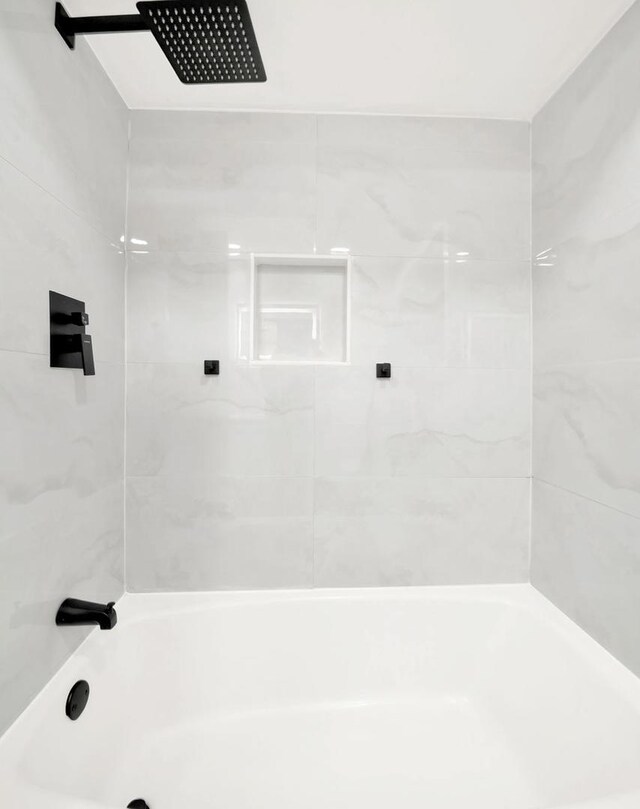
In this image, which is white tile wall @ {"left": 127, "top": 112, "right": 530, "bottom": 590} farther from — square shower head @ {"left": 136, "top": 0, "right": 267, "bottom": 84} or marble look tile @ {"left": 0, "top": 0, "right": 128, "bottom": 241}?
square shower head @ {"left": 136, "top": 0, "right": 267, "bottom": 84}

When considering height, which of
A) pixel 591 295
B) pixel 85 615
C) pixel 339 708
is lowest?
pixel 339 708

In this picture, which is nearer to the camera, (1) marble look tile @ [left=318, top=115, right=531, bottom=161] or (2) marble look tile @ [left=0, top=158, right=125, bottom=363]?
(2) marble look tile @ [left=0, top=158, right=125, bottom=363]

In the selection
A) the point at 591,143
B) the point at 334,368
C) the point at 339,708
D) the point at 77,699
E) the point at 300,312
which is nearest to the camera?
the point at 77,699

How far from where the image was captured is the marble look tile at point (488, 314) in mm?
1604

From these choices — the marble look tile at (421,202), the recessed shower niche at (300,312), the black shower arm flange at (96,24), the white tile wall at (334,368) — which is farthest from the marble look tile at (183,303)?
the black shower arm flange at (96,24)

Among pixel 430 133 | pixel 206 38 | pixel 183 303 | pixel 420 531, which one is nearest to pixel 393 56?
pixel 430 133

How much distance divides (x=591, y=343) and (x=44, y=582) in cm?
163

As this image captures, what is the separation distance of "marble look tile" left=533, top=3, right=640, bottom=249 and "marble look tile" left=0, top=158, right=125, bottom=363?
4.89 feet

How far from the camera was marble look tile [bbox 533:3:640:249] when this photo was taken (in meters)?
1.15

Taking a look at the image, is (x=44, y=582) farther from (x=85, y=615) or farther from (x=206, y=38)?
(x=206, y=38)

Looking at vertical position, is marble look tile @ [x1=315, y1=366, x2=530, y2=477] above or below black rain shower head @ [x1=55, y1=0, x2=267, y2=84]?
below

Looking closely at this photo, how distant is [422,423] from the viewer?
1.61 m

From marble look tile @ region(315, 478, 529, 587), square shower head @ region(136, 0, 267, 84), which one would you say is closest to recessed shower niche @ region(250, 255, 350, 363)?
marble look tile @ region(315, 478, 529, 587)

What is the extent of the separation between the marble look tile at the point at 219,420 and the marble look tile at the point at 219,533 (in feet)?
0.19
